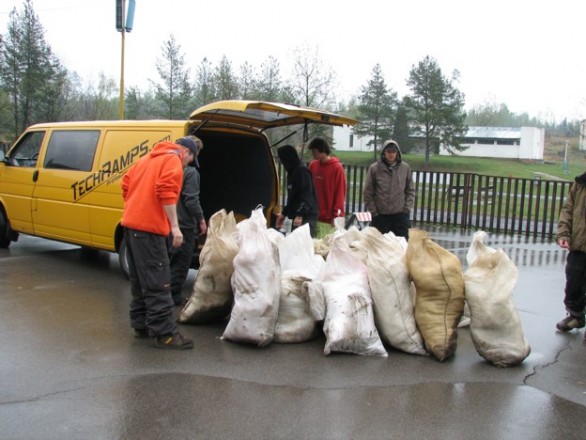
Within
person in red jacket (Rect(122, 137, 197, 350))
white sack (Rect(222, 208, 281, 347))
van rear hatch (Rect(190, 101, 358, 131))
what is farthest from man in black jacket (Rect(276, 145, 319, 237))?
person in red jacket (Rect(122, 137, 197, 350))

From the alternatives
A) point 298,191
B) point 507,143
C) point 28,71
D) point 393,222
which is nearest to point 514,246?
point 393,222

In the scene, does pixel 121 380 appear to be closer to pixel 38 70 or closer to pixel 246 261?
pixel 246 261

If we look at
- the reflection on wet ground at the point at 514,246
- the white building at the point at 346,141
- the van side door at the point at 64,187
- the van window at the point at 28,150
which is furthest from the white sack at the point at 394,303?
the white building at the point at 346,141

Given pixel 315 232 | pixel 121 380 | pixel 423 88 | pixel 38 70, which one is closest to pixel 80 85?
pixel 38 70

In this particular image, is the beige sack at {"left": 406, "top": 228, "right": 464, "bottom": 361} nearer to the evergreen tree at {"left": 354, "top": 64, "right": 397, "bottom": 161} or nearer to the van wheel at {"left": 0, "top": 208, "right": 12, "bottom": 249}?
the van wheel at {"left": 0, "top": 208, "right": 12, "bottom": 249}

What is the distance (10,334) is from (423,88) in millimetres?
36609

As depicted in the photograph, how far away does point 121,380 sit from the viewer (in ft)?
13.4

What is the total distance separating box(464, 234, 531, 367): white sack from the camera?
4.51 m

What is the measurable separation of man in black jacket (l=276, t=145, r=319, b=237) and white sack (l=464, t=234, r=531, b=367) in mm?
2581

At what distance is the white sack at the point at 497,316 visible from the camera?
4508 millimetres

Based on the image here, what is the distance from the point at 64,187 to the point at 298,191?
3.12m

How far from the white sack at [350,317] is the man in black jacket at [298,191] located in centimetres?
201

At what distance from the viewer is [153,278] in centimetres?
474

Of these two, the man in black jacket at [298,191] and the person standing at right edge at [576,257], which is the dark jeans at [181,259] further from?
the person standing at right edge at [576,257]
